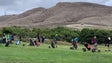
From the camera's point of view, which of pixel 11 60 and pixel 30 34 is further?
pixel 30 34

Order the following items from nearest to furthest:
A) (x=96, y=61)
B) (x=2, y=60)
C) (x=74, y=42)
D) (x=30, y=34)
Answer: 1. (x=2, y=60)
2. (x=96, y=61)
3. (x=74, y=42)
4. (x=30, y=34)

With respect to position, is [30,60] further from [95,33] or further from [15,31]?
[15,31]

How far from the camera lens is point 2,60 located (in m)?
34.2

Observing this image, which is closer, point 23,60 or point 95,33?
point 23,60

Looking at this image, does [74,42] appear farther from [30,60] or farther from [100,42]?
[100,42]

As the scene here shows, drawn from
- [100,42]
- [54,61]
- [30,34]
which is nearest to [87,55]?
[54,61]

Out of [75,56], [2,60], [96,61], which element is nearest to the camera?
[2,60]

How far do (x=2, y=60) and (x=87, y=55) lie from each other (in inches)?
477

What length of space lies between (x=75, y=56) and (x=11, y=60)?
30.4ft

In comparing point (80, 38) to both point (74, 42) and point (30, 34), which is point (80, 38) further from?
point (74, 42)

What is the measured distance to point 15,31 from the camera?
325 feet

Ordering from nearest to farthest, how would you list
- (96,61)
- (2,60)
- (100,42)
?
(2,60)
(96,61)
(100,42)

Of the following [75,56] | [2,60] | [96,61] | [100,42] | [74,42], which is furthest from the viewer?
[100,42]

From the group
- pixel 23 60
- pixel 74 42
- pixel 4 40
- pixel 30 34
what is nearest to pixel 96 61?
pixel 23 60
